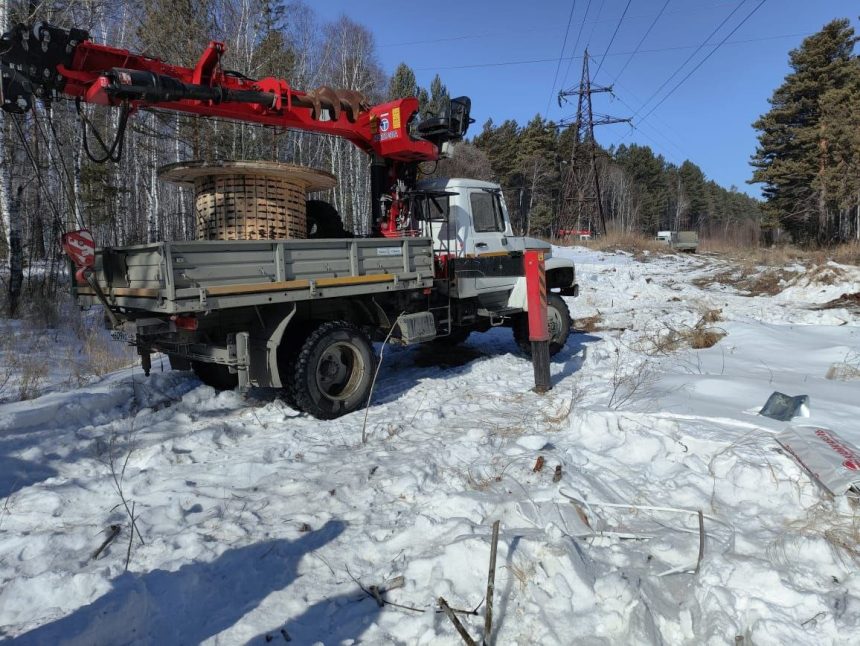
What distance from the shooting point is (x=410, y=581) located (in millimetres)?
2750

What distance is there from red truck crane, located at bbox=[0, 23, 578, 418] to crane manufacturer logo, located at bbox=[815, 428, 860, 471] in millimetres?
3039

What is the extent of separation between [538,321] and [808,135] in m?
33.9

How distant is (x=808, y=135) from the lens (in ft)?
103

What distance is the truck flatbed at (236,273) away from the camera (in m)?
4.48

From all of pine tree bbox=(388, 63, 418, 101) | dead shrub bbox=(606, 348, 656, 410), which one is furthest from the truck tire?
pine tree bbox=(388, 63, 418, 101)

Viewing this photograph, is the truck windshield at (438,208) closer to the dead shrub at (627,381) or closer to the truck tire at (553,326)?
the truck tire at (553,326)

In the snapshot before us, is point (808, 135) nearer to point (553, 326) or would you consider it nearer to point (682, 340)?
point (682, 340)

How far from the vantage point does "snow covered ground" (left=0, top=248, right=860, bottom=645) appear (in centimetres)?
243

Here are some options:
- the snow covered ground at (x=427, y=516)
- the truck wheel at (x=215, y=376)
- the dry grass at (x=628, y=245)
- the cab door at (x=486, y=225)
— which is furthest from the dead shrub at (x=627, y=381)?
the dry grass at (x=628, y=245)

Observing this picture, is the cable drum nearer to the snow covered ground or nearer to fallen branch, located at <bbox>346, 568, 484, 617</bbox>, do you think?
the snow covered ground

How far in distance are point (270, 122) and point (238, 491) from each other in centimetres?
434

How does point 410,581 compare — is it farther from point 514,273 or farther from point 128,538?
point 514,273

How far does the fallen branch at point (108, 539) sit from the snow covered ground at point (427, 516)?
27 millimetres

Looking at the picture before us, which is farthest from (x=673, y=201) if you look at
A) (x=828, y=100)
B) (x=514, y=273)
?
(x=514, y=273)
